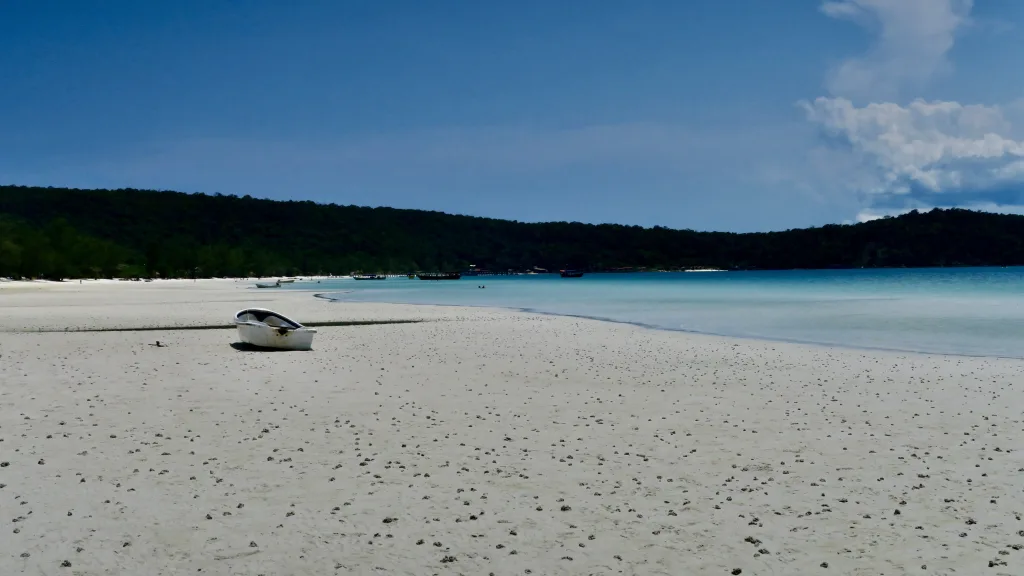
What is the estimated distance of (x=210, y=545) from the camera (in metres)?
6.46

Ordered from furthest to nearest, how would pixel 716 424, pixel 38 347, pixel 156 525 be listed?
pixel 38 347 < pixel 716 424 < pixel 156 525

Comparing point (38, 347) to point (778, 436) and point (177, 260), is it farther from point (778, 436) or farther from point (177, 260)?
point (177, 260)

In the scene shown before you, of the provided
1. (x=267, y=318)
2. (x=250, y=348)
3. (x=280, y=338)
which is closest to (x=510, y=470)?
(x=280, y=338)

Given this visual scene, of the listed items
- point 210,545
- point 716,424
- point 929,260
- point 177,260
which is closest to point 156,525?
point 210,545

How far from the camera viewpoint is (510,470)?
884cm

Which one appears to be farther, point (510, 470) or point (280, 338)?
point (280, 338)

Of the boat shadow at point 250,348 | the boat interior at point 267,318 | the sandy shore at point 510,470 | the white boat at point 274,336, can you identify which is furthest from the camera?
the boat interior at point 267,318

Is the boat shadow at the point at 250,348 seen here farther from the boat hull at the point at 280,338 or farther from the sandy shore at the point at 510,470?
the sandy shore at the point at 510,470

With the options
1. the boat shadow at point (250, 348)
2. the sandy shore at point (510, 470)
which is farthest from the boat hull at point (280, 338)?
the sandy shore at point (510, 470)

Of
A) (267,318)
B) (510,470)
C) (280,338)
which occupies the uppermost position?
(267,318)

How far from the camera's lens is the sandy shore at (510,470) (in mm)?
6332

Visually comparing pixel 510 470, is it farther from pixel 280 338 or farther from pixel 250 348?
pixel 250 348

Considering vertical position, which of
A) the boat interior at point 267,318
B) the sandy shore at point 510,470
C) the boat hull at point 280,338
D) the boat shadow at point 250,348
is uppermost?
the boat interior at point 267,318

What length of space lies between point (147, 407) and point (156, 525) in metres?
6.31
